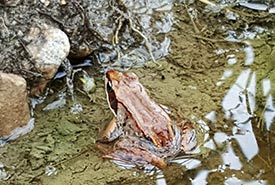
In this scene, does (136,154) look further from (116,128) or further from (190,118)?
(190,118)

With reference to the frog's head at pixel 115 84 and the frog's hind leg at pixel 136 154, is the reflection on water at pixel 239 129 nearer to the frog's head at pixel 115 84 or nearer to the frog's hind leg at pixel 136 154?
the frog's hind leg at pixel 136 154

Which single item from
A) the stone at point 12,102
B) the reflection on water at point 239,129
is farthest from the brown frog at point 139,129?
the stone at point 12,102

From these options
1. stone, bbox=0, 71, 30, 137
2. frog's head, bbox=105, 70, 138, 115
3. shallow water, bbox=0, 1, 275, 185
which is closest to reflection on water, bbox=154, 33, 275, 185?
shallow water, bbox=0, 1, 275, 185

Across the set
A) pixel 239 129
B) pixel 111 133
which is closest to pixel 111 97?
pixel 111 133

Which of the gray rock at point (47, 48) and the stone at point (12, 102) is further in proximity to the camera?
the gray rock at point (47, 48)

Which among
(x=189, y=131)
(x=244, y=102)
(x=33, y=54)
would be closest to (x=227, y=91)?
(x=244, y=102)

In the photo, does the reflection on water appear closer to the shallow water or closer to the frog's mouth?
the shallow water
